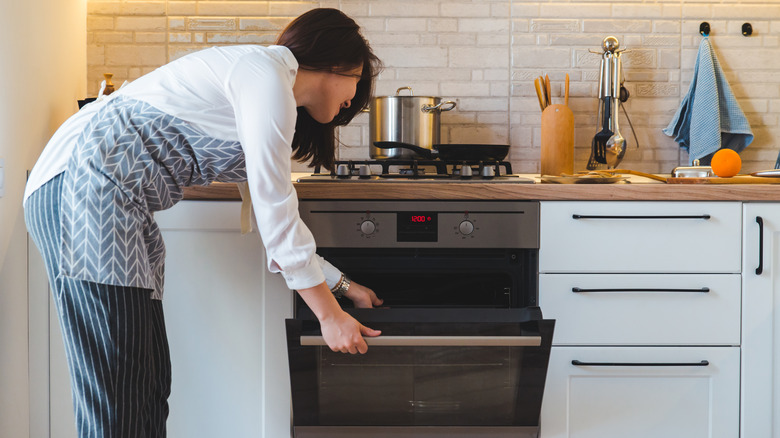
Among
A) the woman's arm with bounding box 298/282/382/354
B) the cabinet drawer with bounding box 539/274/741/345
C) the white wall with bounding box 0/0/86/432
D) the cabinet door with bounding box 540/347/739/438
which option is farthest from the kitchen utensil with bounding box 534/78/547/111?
the white wall with bounding box 0/0/86/432

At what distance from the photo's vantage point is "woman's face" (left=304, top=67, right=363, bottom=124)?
1266 mm

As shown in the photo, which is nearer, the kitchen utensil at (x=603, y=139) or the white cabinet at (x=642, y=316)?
the white cabinet at (x=642, y=316)

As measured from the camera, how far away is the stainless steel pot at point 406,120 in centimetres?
203

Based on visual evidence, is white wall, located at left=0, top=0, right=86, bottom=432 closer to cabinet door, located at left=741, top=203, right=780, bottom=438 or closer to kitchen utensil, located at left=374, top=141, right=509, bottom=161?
kitchen utensil, located at left=374, top=141, right=509, bottom=161

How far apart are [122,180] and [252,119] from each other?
9.2 inches

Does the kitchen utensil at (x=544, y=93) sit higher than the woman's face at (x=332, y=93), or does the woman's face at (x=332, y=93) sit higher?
the kitchen utensil at (x=544, y=93)

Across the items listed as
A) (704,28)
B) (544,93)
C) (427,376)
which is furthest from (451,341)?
(704,28)

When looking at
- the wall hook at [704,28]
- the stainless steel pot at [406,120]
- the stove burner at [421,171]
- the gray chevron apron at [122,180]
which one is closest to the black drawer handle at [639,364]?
the stove burner at [421,171]

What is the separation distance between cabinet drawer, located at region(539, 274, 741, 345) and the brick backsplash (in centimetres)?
65

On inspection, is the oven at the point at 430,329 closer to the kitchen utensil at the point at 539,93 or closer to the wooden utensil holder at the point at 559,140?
the wooden utensil holder at the point at 559,140

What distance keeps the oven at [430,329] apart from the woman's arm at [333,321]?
124mm

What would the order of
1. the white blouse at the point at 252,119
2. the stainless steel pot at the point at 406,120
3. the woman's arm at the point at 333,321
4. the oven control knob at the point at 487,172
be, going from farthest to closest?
1. the stainless steel pot at the point at 406,120
2. the oven control knob at the point at 487,172
3. the woman's arm at the point at 333,321
4. the white blouse at the point at 252,119

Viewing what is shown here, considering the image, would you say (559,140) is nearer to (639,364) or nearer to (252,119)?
(639,364)

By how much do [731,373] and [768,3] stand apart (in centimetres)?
122
